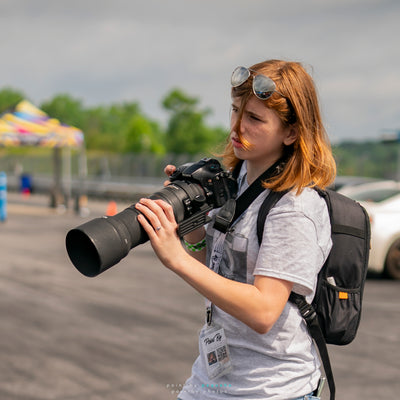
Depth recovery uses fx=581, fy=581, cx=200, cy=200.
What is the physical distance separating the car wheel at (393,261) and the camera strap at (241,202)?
7153 mm

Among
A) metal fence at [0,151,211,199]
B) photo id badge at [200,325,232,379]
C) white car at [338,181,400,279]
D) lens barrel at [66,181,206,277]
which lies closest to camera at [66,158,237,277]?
lens barrel at [66,181,206,277]

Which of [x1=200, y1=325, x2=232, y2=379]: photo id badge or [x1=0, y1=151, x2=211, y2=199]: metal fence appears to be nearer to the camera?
[x1=200, y1=325, x2=232, y2=379]: photo id badge

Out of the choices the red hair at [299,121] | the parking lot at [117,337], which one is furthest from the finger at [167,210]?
the parking lot at [117,337]

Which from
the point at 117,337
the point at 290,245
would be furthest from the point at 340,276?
the point at 117,337

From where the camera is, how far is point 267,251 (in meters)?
1.56

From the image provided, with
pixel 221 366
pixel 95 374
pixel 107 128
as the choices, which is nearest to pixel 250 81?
pixel 221 366

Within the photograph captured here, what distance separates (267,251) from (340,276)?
29 centimetres

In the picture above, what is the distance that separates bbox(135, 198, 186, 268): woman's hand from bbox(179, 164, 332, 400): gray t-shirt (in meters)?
0.22

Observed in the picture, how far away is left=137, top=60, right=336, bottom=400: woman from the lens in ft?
5.02

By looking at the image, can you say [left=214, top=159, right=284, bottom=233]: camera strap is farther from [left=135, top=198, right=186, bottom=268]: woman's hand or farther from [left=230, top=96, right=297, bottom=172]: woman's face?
[left=135, top=198, right=186, bottom=268]: woman's hand

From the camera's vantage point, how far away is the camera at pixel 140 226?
1.47 metres

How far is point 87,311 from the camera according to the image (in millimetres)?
6336

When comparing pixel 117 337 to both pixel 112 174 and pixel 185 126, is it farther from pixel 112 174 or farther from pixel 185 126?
pixel 185 126

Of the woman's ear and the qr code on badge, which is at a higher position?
the woman's ear
